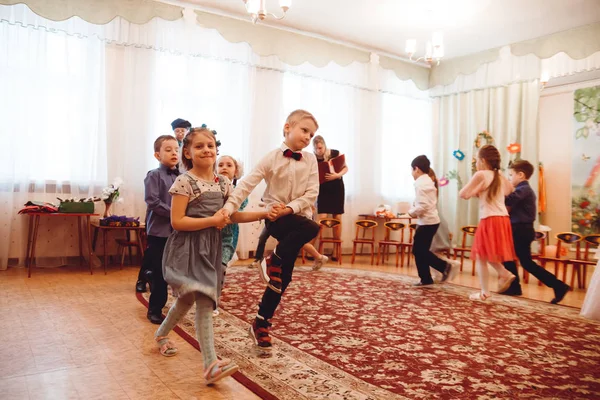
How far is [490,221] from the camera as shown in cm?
387

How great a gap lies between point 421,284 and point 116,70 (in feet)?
13.9

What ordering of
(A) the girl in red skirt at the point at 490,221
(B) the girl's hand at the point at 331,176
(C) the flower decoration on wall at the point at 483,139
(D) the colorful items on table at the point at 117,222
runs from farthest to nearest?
1. (C) the flower decoration on wall at the point at 483,139
2. (B) the girl's hand at the point at 331,176
3. (D) the colorful items on table at the point at 117,222
4. (A) the girl in red skirt at the point at 490,221

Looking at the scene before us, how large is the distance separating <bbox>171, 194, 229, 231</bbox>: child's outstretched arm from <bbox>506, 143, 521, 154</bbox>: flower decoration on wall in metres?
6.13

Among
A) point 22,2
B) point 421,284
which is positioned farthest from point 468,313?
point 22,2

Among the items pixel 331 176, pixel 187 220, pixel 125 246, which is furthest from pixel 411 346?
pixel 125 246

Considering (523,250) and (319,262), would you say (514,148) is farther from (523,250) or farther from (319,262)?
(319,262)

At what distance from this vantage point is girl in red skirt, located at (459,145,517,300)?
3.82m

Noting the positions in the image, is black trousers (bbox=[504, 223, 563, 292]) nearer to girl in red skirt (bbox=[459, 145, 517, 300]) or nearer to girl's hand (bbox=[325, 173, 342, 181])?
girl in red skirt (bbox=[459, 145, 517, 300])

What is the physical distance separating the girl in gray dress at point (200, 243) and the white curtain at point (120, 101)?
3573 millimetres

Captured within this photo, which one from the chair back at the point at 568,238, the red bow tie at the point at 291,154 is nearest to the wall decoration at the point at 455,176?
the chair back at the point at 568,238

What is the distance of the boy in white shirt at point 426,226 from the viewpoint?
433cm

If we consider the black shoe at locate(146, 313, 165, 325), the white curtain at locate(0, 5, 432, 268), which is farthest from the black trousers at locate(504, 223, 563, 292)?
the black shoe at locate(146, 313, 165, 325)

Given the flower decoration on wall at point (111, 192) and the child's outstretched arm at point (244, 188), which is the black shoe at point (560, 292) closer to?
the child's outstretched arm at point (244, 188)

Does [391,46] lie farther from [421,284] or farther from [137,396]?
[137,396]
